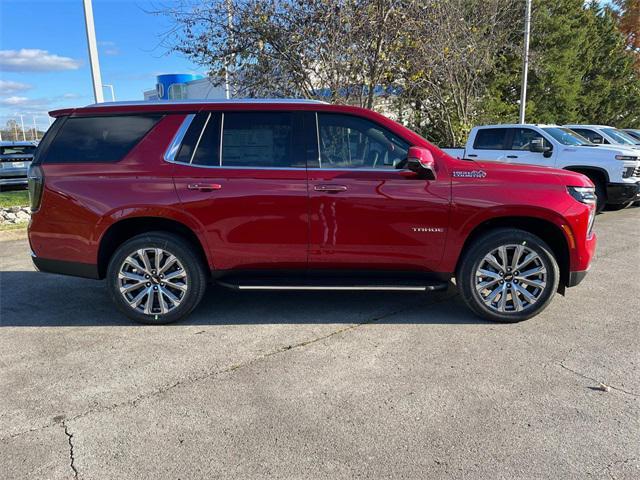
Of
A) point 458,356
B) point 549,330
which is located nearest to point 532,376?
point 458,356

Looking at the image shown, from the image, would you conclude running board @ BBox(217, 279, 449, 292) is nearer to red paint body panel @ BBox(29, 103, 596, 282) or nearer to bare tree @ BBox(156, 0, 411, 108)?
red paint body panel @ BBox(29, 103, 596, 282)

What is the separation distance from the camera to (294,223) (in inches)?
166

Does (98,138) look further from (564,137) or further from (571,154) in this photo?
(564,137)

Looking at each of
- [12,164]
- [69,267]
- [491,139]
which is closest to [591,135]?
[491,139]

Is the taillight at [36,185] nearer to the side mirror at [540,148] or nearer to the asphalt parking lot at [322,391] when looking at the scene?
the asphalt parking lot at [322,391]

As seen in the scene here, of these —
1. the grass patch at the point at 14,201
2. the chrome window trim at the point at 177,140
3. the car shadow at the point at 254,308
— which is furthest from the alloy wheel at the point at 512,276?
the grass patch at the point at 14,201

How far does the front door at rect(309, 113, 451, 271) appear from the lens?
163 inches

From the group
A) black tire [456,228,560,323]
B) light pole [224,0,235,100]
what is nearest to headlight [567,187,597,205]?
black tire [456,228,560,323]

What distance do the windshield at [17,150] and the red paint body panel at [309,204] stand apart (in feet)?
41.4

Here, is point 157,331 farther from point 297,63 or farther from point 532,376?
point 297,63

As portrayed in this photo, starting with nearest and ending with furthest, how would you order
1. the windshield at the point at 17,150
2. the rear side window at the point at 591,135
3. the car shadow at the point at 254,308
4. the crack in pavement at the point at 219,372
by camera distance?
the crack in pavement at the point at 219,372, the car shadow at the point at 254,308, the rear side window at the point at 591,135, the windshield at the point at 17,150

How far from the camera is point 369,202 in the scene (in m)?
4.15

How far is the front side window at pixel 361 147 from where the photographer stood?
4.20 metres

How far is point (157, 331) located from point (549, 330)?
350cm
